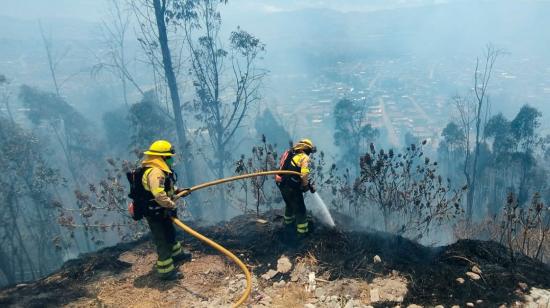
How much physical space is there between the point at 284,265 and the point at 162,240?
82.1 inches

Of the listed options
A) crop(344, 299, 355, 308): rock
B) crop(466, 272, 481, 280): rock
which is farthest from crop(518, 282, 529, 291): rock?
crop(344, 299, 355, 308): rock

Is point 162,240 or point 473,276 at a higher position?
point 162,240

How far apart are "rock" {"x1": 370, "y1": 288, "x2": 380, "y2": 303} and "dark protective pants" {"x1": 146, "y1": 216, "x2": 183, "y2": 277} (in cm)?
320

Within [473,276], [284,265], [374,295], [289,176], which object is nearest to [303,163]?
[289,176]

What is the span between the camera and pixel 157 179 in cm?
532

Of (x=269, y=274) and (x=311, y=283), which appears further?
(x=269, y=274)

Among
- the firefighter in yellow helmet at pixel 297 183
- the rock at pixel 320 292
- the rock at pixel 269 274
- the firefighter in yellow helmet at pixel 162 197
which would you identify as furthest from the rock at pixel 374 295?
the firefighter in yellow helmet at pixel 162 197

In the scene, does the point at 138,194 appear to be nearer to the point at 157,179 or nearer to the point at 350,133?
the point at 157,179

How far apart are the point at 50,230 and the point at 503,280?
78.2ft

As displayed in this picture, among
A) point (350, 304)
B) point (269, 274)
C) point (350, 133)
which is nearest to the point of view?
point (350, 304)

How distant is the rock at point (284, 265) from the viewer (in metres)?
6.03

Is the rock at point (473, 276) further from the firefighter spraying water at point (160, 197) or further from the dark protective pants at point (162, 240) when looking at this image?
the dark protective pants at point (162, 240)

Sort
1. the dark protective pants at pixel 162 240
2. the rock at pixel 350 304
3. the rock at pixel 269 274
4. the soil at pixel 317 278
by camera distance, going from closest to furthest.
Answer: the rock at pixel 350 304, the soil at pixel 317 278, the dark protective pants at pixel 162 240, the rock at pixel 269 274

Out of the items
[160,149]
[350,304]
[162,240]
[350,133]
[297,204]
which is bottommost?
[350,133]
